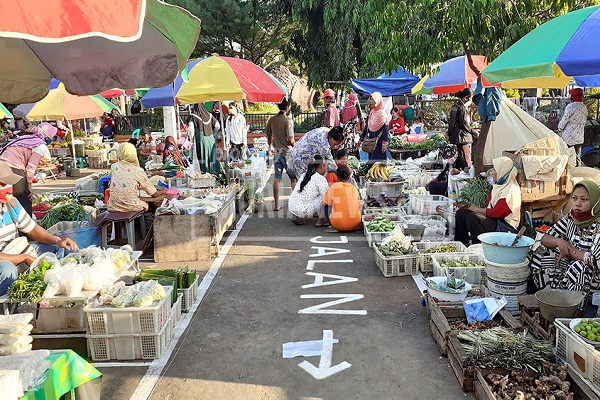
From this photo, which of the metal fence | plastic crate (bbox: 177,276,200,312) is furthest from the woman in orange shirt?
the metal fence

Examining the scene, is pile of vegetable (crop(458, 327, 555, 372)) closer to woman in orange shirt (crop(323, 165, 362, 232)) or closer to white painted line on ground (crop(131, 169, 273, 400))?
white painted line on ground (crop(131, 169, 273, 400))

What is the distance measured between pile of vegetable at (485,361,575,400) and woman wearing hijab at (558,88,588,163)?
9.92 meters

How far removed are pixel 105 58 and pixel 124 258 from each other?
89.0 inches

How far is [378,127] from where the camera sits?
10.6 m

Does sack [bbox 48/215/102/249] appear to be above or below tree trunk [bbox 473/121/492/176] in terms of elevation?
below

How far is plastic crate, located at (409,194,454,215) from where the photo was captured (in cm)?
823

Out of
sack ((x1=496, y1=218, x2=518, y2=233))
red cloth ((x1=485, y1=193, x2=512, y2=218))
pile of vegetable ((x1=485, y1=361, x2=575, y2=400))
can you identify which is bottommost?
pile of vegetable ((x1=485, y1=361, x2=575, y2=400))

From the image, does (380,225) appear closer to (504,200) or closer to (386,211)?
(386,211)

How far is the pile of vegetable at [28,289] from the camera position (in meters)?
4.69

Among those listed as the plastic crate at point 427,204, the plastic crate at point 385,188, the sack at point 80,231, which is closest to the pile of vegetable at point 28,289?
the sack at point 80,231

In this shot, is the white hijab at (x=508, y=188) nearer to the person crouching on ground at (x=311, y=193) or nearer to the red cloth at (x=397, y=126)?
the person crouching on ground at (x=311, y=193)

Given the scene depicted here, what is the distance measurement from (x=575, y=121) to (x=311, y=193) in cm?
724

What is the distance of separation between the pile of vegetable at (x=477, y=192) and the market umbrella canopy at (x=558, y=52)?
2399mm

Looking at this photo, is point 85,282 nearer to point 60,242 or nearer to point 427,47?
point 60,242
